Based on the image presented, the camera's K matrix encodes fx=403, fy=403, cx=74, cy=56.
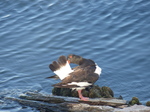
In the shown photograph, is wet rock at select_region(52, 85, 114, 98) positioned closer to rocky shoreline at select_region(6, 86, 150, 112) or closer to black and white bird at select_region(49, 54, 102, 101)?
rocky shoreline at select_region(6, 86, 150, 112)

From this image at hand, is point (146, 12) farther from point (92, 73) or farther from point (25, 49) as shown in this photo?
point (92, 73)

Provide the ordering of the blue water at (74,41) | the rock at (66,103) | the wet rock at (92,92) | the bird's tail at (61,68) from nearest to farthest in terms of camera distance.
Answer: the rock at (66,103) < the bird's tail at (61,68) < the wet rock at (92,92) < the blue water at (74,41)

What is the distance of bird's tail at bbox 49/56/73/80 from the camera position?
35.7 feet

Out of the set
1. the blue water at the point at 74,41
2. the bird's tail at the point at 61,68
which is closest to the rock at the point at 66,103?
the blue water at the point at 74,41

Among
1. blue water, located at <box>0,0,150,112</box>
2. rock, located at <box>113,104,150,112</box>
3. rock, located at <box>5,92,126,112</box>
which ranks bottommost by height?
rock, located at <box>113,104,150,112</box>

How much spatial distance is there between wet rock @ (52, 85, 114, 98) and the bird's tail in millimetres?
669

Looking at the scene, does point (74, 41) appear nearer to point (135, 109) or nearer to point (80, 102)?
point (80, 102)

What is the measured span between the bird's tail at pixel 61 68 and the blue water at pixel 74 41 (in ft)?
4.03

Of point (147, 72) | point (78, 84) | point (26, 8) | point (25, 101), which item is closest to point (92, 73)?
point (78, 84)

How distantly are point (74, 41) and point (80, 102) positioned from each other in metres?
5.64

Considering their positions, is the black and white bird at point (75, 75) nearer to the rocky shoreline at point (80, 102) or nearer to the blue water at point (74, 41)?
the rocky shoreline at point (80, 102)

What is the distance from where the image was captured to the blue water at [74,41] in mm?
13242

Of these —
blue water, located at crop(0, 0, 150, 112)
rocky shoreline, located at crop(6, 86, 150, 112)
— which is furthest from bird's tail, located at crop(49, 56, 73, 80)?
blue water, located at crop(0, 0, 150, 112)

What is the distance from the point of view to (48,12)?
18.8m
